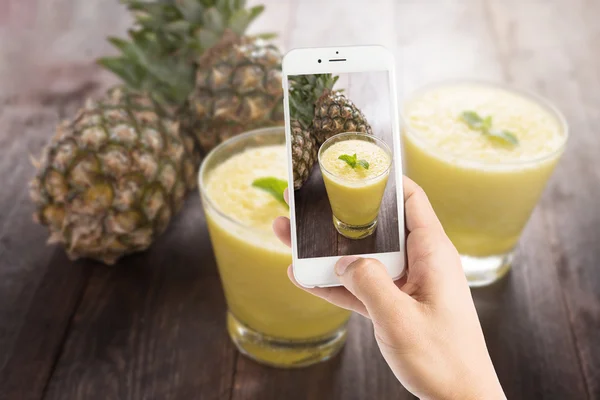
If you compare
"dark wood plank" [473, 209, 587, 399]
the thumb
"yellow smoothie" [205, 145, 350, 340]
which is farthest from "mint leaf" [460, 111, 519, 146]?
the thumb

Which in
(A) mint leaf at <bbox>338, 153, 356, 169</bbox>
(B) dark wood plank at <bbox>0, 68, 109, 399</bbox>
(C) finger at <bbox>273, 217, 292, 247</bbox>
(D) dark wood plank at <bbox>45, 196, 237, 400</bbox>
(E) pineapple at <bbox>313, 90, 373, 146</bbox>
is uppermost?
(E) pineapple at <bbox>313, 90, 373, 146</bbox>

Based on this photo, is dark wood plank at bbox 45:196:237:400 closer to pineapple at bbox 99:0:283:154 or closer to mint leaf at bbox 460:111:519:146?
pineapple at bbox 99:0:283:154

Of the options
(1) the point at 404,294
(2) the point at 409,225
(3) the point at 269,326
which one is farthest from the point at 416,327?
(3) the point at 269,326

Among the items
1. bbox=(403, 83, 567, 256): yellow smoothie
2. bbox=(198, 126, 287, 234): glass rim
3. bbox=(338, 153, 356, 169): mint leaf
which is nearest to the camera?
bbox=(338, 153, 356, 169): mint leaf

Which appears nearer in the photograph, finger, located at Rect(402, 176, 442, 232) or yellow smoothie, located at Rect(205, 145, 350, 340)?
finger, located at Rect(402, 176, 442, 232)

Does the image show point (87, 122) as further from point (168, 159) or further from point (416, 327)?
point (416, 327)

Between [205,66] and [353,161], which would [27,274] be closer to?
[205,66]

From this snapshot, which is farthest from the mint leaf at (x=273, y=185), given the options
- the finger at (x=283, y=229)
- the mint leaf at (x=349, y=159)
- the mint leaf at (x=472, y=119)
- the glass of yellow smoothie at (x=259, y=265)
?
the mint leaf at (x=472, y=119)
